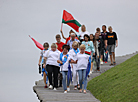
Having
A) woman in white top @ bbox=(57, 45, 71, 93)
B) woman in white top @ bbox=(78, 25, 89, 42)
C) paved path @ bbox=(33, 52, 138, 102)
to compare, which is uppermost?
woman in white top @ bbox=(78, 25, 89, 42)

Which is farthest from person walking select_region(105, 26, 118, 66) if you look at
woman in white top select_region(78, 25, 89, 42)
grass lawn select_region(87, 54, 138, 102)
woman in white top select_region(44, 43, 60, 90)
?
woman in white top select_region(44, 43, 60, 90)

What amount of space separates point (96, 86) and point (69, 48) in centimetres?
252

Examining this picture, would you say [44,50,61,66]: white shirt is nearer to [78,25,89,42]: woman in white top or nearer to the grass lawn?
the grass lawn

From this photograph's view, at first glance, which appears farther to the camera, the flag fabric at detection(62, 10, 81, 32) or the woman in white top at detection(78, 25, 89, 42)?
the flag fabric at detection(62, 10, 81, 32)

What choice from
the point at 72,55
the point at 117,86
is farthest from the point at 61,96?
the point at 117,86

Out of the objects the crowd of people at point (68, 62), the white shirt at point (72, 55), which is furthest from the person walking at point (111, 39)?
the white shirt at point (72, 55)

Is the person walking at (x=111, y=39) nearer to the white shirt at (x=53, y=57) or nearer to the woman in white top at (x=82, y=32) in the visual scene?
the woman in white top at (x=82, y=32)

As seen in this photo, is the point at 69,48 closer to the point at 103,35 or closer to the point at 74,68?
the point at 74,68

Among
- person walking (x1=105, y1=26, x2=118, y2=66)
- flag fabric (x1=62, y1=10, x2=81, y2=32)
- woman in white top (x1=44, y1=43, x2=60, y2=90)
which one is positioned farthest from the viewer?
person walking (x1=105, y1=26, x2=118, y2=66)

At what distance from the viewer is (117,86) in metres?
16.2

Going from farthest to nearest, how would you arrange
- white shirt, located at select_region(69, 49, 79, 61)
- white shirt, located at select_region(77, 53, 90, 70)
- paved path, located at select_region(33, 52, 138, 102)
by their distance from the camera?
white shirt, located at select_region(69, 49, 79, 61) < white shirt, located at select_region(77, 53, 90, 70) < paved path, located at select_region(33, 52, 138, 102)

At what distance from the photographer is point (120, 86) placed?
1595 cm

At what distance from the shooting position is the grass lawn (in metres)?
14.3

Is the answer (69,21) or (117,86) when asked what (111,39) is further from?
(117,86)
